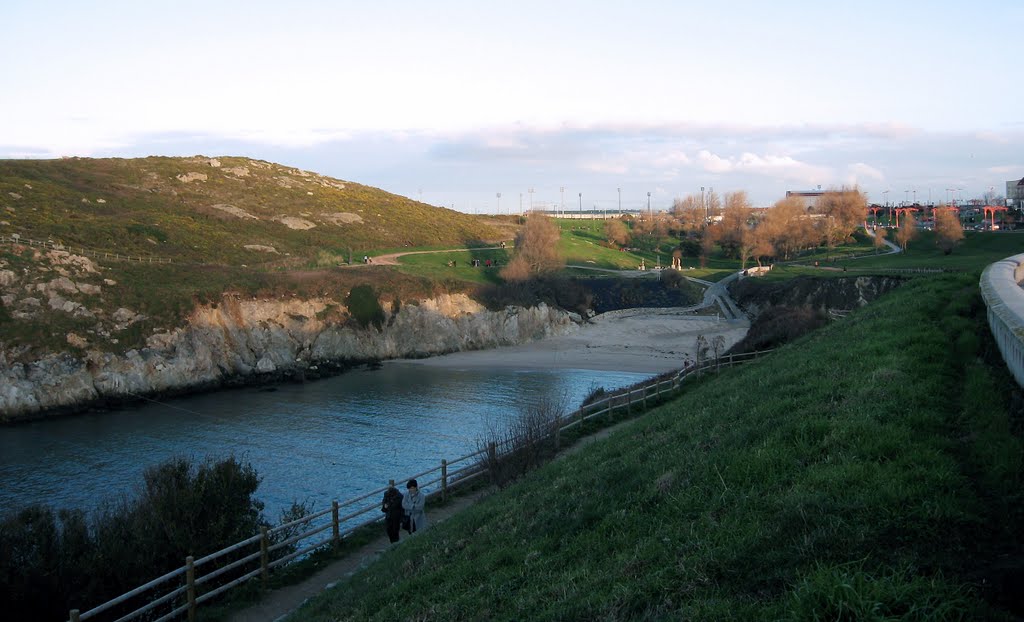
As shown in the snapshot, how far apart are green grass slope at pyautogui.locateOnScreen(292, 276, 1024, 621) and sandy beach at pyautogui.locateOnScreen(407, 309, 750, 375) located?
135 feet

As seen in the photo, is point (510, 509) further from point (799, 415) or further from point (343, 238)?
point (343, 238)

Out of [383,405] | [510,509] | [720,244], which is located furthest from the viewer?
[720,244]

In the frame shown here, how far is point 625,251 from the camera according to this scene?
124500 mm

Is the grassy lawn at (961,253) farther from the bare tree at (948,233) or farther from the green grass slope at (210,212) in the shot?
the green grass slope at (210,212)

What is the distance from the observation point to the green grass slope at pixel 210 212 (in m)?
74.3

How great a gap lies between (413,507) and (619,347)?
164 ft

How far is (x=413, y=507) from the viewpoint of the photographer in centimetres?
1664

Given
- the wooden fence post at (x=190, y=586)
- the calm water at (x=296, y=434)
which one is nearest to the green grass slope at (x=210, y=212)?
the calm water at (x=296, y=434)

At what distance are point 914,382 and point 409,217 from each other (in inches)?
4615

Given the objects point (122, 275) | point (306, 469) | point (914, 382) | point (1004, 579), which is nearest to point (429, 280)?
point (122, 275)

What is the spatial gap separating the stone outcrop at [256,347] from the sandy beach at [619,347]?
117 inches

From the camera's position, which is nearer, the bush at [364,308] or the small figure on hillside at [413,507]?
the small figure on hillside at [413,507]

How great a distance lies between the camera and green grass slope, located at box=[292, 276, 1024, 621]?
221 inches

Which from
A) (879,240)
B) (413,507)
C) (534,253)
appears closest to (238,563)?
(413,507)
